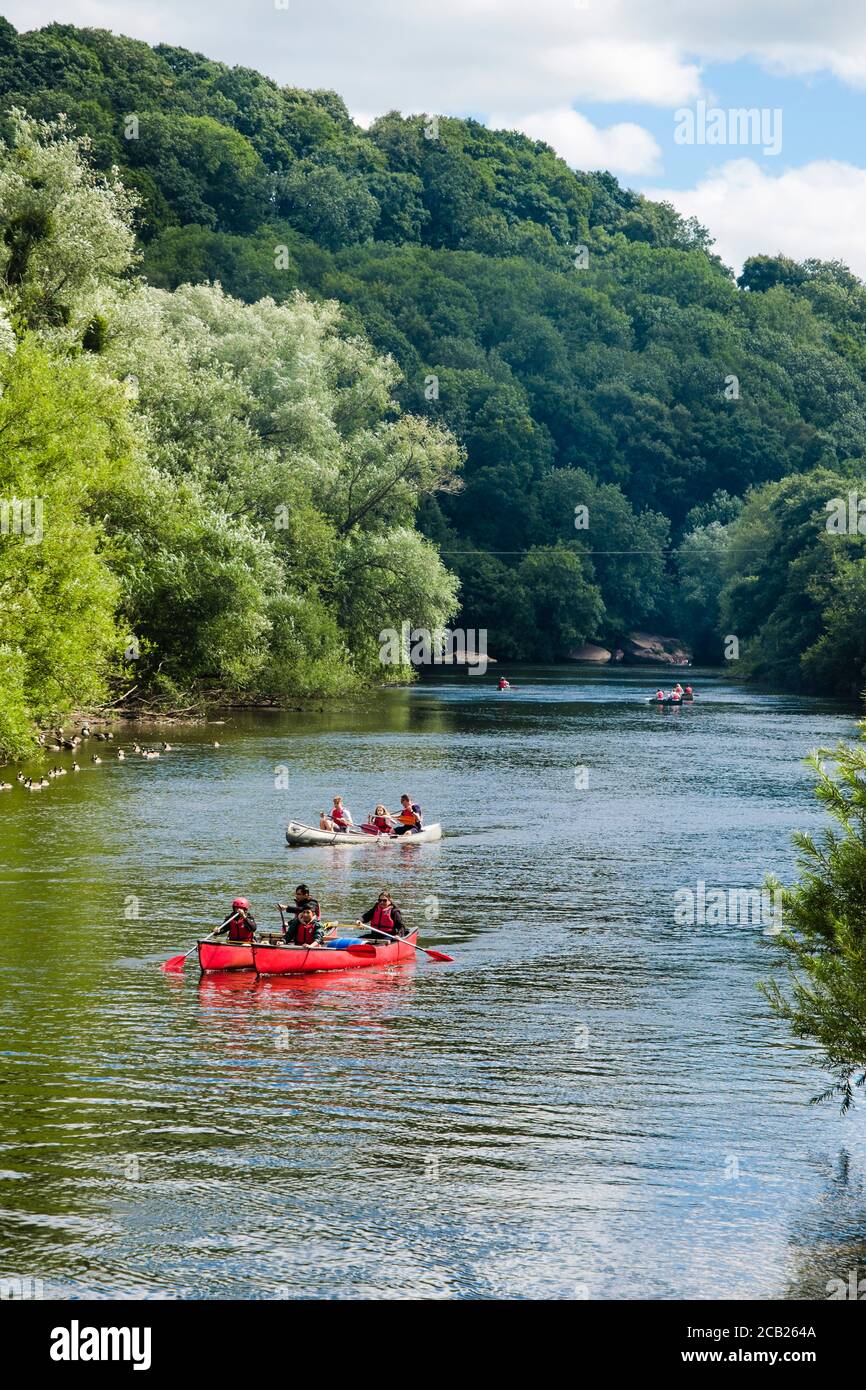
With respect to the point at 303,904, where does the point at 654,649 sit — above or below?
above

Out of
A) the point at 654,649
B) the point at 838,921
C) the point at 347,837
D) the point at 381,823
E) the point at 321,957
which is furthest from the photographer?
the point at 654,649

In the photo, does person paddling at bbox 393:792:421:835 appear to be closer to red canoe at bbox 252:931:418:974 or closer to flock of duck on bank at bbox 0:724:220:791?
flock of duck on bank at bbox 0:724:220:791

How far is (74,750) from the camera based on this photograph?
5056cm

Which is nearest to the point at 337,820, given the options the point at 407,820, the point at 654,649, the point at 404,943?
the point at 407,820

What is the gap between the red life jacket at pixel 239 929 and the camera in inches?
936

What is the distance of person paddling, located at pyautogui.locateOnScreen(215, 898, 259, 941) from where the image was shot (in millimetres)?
23734

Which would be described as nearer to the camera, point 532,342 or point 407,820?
point 407,820

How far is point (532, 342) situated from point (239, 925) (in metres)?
128

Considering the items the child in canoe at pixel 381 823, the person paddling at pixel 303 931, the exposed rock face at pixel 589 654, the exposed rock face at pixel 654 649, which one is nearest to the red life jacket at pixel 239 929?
the person paddling at pixel 303 931

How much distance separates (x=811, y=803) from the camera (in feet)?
144

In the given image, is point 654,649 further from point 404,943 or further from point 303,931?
point 303,931

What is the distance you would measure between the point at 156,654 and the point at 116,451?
344 inches

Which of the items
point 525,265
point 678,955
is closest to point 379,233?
point 525,265

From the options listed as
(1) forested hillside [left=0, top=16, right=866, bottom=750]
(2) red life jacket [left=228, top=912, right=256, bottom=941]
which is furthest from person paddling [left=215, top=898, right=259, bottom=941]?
(1) forested hillside [left=0, top=16, right=866, bottom=750]
